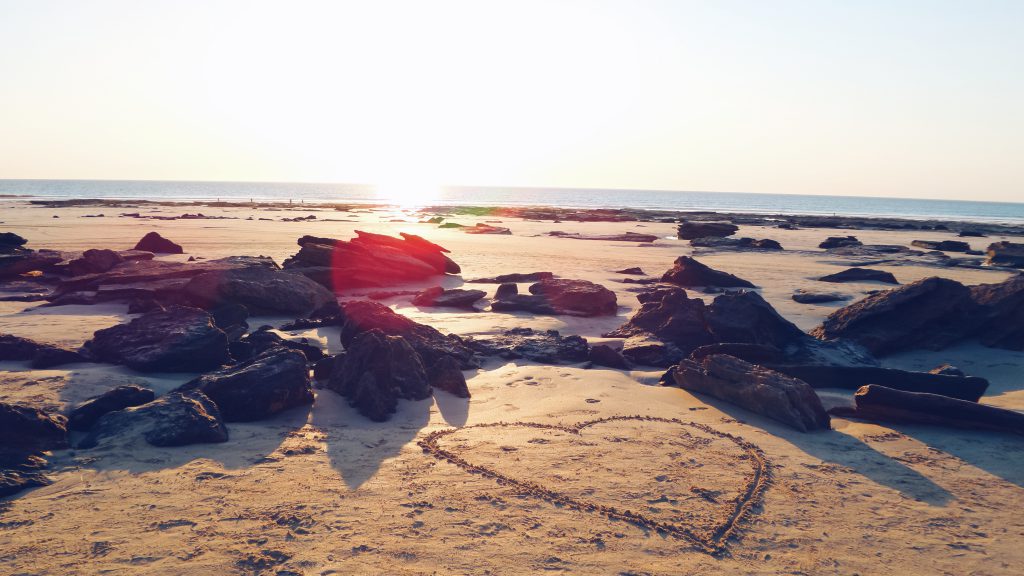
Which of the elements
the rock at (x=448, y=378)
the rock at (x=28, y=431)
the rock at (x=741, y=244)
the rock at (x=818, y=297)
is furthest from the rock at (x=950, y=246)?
the rock at (x=28, y=431)

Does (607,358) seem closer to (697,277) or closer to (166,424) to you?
(166,424)

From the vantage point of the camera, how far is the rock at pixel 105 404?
498 cm

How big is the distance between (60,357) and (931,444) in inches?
309

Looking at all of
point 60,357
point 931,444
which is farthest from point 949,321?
point 60,357

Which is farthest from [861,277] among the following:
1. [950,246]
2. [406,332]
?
[950,246]

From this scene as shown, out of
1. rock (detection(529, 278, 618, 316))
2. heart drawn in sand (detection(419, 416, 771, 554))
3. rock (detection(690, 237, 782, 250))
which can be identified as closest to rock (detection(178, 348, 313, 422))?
heart drawn in sand (detection(419, 416, 771, 554))

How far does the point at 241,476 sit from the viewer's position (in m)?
4.21

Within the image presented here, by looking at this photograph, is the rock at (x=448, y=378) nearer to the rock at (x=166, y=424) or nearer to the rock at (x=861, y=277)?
the rock at (x=166, y=424)

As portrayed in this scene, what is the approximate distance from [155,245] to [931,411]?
16.5 meters

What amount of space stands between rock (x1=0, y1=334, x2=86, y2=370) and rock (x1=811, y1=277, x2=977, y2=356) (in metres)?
8.83

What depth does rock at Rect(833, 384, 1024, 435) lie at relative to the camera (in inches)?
207

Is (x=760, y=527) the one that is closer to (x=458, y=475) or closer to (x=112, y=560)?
(x=458, y=475)

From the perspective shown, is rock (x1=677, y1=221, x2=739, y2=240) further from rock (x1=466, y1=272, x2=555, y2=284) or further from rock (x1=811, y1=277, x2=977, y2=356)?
rock (x1=811, y1=277, x2=977, y2=356)

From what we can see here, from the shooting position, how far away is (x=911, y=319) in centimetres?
858
